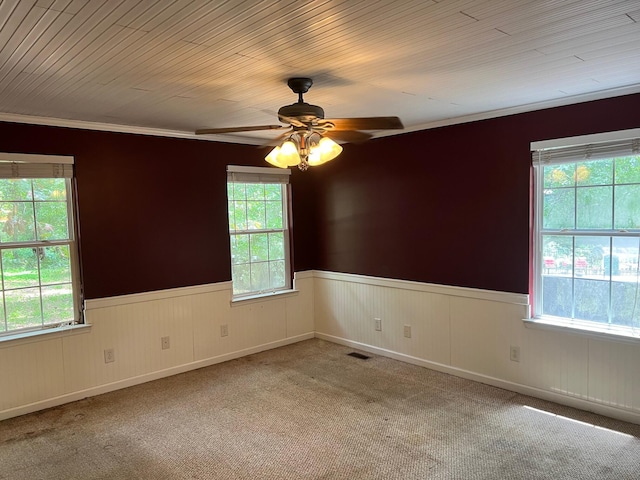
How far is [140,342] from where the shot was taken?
418 cm

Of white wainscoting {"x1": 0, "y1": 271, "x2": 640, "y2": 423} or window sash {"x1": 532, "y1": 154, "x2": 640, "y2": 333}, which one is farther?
white wainscoting {"x1": 0, "y1": 271, "x2": 640, "y2": 423}

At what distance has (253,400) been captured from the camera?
3.72 m

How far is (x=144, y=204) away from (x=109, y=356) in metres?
1.37

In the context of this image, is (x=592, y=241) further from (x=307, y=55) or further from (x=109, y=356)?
(x=109, y=356)

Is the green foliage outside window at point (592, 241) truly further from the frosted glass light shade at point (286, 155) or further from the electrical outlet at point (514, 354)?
the frosted glass light shade at point (286, 155)

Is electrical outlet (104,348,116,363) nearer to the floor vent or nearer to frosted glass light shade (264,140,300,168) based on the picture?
the floor vent

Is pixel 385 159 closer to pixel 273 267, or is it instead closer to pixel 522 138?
pixel 522 138

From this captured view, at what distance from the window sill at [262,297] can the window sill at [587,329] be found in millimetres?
2562

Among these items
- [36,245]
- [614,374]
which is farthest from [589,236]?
[36,245]

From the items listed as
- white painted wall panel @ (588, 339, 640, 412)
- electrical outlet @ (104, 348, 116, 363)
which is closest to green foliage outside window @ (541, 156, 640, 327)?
white painted wall panel @ (588, 339, 640, 412)

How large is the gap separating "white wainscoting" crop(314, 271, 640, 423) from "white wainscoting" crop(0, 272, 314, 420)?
0.69 meters

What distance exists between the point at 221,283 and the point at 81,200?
1.54 metres

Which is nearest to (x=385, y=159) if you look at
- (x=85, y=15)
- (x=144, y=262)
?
(x=144, y=262)

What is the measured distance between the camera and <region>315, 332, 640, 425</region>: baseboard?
128 inches
